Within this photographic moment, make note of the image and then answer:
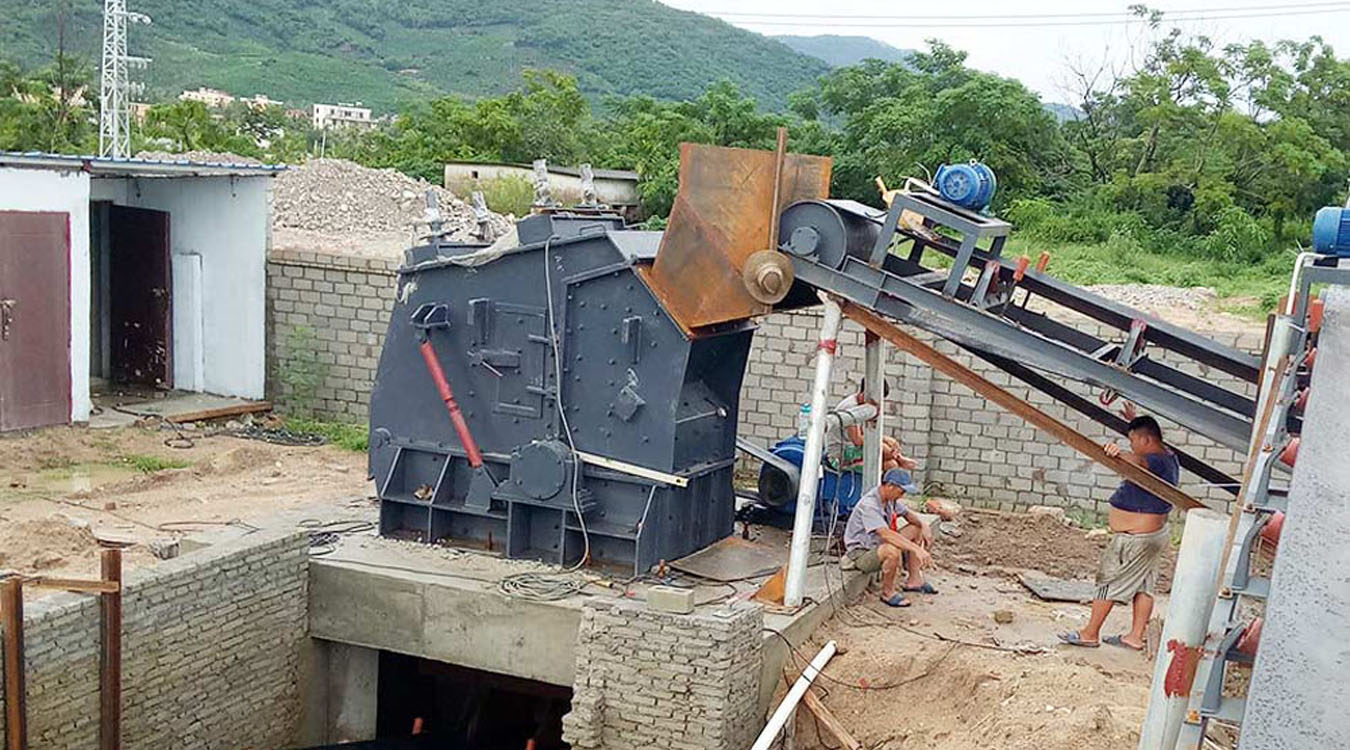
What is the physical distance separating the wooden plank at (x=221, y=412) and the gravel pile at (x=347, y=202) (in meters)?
8.52

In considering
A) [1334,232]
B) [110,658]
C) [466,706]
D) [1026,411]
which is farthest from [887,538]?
[110,658]

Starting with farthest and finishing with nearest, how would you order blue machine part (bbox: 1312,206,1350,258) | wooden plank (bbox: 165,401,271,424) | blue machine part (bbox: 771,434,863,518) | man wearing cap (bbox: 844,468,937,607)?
wooden plank (bbox: 165,401,271,424) → blue machine part (bbox: 771,434,863,518) → man wearing cap (bbox: 844,468,937,607) → blue machine part (bbox: 1312,206,1350,258)

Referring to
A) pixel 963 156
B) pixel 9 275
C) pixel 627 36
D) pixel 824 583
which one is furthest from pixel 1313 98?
pixel 627 36

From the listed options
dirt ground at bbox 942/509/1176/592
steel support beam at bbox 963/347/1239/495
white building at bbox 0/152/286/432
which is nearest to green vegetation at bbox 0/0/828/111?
white building at bbox 0/152/286/432

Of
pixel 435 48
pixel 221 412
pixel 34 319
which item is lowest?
pixel 221 412

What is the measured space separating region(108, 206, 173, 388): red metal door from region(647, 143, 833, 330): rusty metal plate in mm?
9615

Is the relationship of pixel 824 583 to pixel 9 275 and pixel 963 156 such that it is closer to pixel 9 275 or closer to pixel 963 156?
pixel 9 275

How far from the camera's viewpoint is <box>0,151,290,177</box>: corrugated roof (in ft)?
46.1

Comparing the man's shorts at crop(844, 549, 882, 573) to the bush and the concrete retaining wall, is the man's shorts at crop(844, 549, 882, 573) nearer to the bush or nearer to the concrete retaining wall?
the concrete retaining wall

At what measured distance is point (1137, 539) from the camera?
29.3 ft

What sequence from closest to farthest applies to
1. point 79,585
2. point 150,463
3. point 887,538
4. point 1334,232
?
1. point 1334,232
2. point 79,585
3. point 887,538
4. point 150,463

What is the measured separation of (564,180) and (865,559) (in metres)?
19.7

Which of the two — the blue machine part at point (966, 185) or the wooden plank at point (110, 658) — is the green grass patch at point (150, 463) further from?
the blue machine part at point (966, 185)

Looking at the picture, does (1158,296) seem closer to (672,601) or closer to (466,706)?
(466,706)
